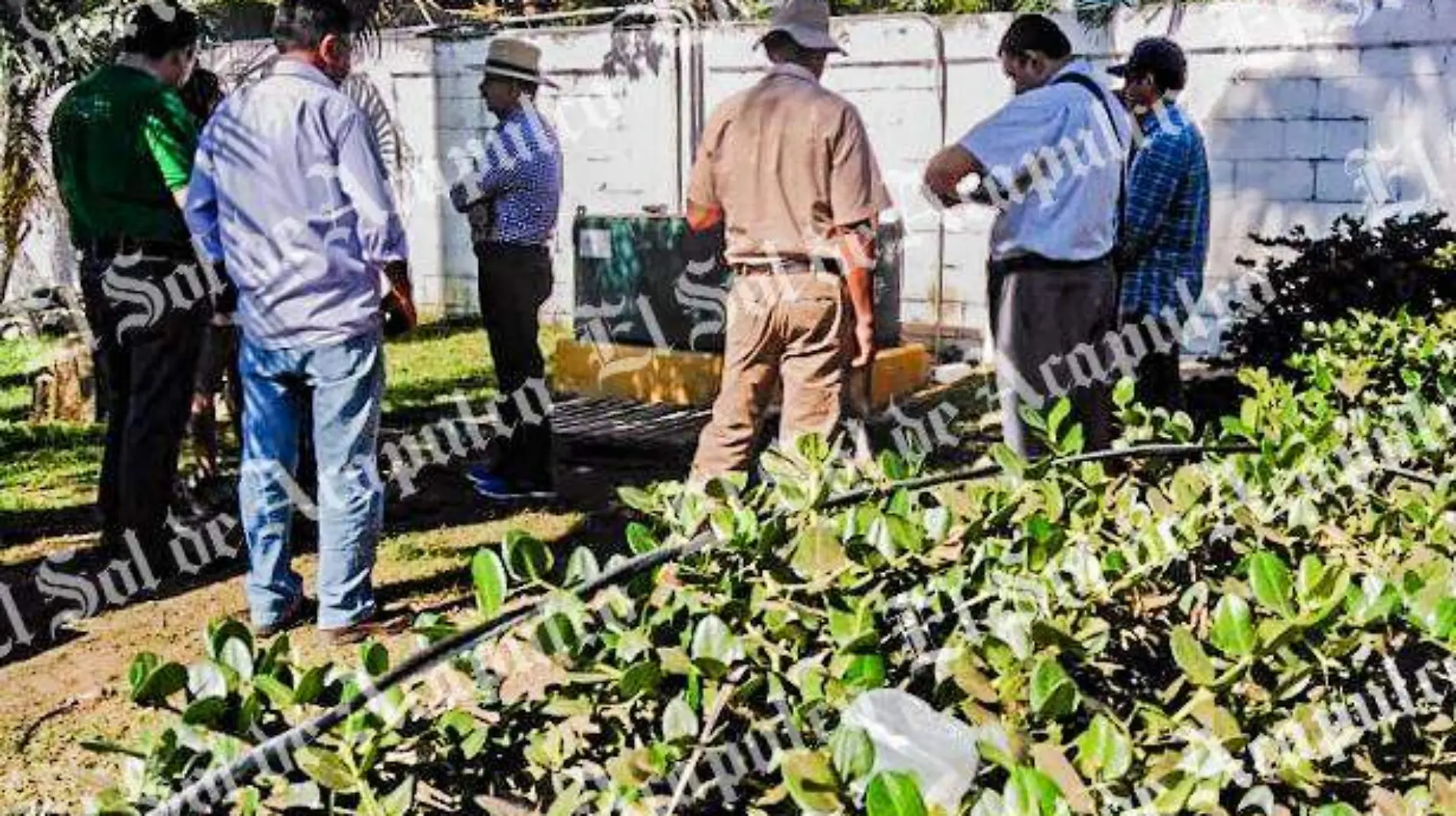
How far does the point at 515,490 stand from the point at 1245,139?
5.14 m

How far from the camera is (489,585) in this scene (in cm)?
201

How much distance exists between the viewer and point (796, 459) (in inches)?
105

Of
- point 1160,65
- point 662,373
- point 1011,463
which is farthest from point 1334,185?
point 1011,463

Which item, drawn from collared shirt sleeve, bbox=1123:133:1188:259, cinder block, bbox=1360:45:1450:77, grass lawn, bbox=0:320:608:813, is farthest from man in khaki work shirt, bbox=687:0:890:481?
cinder block, bbox=1360:45:1450:77

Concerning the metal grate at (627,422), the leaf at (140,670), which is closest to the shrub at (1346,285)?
the metal grate at (627,422)

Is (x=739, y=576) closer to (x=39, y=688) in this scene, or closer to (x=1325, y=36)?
(x=39, y=688)

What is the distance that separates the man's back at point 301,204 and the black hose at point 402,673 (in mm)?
2626

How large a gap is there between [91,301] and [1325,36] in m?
6.88

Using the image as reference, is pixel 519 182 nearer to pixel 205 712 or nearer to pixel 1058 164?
pixel 1058 164

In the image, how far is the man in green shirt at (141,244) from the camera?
5.54 meters

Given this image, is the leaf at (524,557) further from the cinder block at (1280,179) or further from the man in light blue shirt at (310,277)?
the cinder block at (1280,179)

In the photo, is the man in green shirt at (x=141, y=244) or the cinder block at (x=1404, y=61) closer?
the man in green shirt at (x=141, y=244)

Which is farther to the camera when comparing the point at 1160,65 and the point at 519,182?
the point at 519,182

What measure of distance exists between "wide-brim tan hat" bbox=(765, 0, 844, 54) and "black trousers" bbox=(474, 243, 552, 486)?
171 cm
